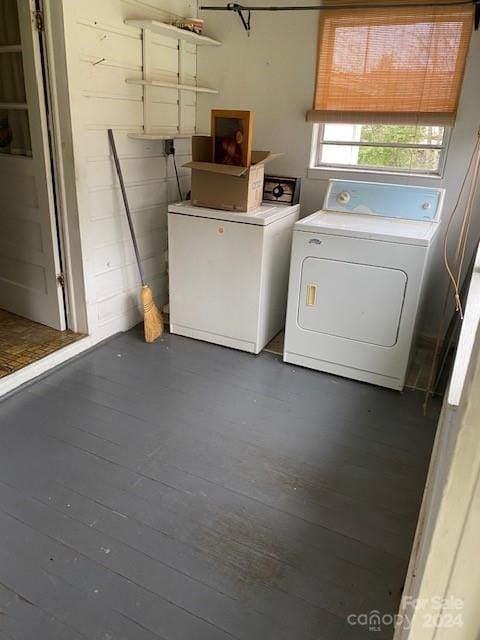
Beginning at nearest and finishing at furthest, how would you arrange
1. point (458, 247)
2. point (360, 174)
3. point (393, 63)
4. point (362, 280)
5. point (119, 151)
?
point (362, 280)
point (458, 247)
point (393, 63)
point (119, 151)
point (360, 174)

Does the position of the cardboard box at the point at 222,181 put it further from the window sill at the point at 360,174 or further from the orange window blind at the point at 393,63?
the orange window blind at the point at 393,63

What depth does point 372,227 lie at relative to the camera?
260cm

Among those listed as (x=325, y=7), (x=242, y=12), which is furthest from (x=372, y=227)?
(x=242, y=12)

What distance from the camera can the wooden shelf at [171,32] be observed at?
8.95 feet

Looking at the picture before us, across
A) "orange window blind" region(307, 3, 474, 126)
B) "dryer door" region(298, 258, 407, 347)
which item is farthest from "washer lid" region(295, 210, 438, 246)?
"orange window blind" region(307, 3, 474, 126)

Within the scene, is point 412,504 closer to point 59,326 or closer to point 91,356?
point 91,356

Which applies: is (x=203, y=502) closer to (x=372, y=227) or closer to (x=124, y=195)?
(x=372, y=227)

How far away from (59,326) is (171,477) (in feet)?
4.93

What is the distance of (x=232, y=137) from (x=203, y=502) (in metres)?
2.10

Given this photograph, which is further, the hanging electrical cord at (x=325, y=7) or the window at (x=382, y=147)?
the window at (x=382, y=147)

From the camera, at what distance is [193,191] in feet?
9.70

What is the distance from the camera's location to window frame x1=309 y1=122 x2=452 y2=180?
2.90m

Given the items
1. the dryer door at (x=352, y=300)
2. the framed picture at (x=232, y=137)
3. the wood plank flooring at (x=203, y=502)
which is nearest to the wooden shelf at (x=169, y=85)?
the framed picture at (x=232, y=137)

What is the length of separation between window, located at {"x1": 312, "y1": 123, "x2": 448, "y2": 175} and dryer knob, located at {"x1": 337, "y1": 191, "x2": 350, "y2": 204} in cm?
36
